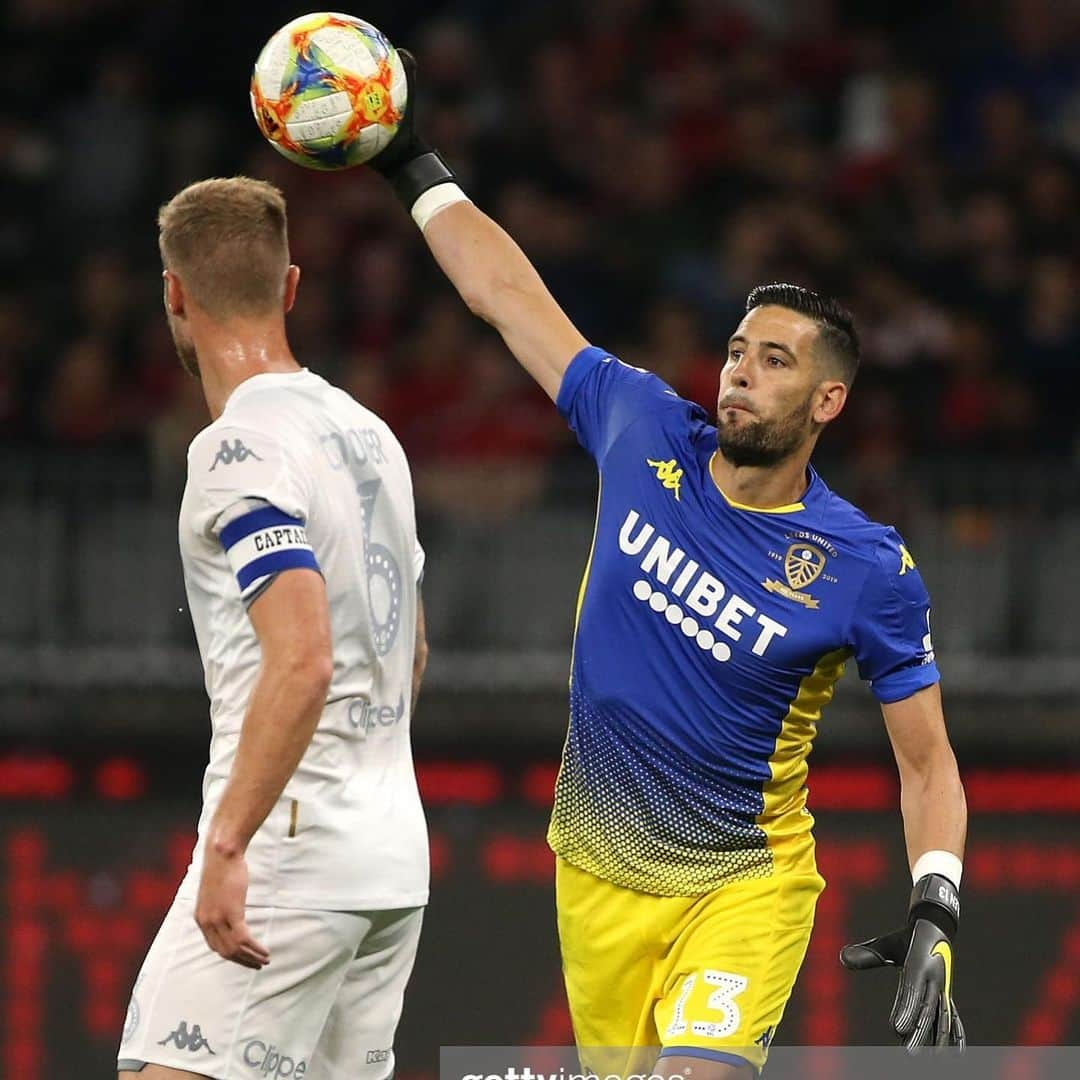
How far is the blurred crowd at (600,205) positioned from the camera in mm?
10461

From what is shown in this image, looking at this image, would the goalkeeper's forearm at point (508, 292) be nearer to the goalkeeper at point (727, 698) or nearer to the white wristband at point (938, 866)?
the goalkeeper at point (727, 698)

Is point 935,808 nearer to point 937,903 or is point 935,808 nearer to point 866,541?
point 937,903

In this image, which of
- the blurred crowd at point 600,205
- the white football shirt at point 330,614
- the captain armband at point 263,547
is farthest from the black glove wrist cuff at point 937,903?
the blurred crowd at point 600,205

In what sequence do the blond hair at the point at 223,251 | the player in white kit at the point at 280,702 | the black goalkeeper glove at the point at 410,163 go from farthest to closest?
the black goalkeeper glove at the point at 410,163
the blond hair at the point at 223,251
the player in white kit at the point at 280,702

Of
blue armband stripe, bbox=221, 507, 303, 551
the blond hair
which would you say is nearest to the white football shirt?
blue armband stripe, bbox=221, 507, 303, 551

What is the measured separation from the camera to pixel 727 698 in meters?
4.88

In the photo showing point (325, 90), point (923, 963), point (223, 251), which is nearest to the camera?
point (223, 251)

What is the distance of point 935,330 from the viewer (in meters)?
11.1

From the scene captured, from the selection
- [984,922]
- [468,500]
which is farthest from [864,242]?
[984,922]

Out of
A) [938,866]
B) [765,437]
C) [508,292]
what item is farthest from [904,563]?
[508,292]

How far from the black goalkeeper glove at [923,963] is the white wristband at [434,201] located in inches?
77.2

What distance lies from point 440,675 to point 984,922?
298cm

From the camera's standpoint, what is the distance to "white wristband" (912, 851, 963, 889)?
4.70 metres

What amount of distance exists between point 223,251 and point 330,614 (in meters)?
Result: 0.72
